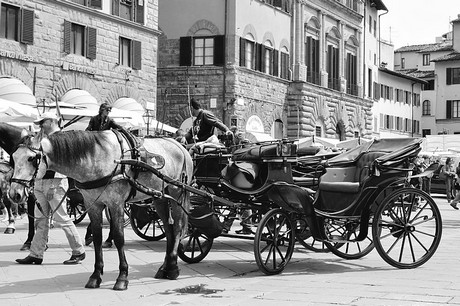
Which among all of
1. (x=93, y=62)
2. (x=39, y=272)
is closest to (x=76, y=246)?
(x=39, y=272)

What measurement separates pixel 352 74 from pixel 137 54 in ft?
72.7

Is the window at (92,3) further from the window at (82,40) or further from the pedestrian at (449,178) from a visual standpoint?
the pedestrian at (449,178)

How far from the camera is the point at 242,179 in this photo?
990 cm

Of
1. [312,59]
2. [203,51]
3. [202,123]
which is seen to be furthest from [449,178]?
[202,123]

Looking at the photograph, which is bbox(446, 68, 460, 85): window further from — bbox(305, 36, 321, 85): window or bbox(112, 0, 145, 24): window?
bbox(112, 0, 145, 24): window

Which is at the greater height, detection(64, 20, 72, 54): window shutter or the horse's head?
detection(64, 20, 72, 54): window shutter

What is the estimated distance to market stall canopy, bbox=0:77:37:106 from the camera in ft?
73.9

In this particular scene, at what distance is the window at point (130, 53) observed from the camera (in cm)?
2873

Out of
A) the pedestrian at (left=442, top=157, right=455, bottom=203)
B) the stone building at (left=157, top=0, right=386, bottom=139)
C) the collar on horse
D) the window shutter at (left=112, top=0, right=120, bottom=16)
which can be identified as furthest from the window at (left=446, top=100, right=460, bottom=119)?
the collar on horse

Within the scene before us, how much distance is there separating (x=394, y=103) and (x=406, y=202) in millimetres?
55550

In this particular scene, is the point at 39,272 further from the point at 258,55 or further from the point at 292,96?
the point at 292,96

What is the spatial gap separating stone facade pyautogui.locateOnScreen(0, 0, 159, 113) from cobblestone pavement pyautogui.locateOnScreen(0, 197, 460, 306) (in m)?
13.0

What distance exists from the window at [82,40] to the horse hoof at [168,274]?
18055 mm


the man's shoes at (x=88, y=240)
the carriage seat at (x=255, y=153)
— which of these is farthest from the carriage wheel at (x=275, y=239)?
the man's shoes at (x=88, y=240)
